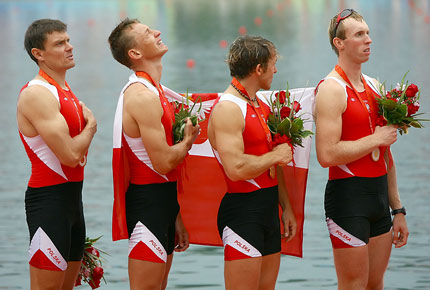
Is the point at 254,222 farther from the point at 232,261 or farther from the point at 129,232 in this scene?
the point at 129,232

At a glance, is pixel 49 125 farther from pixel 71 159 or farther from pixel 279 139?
pixel 279 139

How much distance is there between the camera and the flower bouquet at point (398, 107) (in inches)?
225

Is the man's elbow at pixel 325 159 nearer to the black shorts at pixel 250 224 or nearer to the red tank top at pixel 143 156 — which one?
the black shorts at pixel 250 224

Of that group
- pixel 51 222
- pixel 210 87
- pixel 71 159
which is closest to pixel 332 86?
pixel 71 159

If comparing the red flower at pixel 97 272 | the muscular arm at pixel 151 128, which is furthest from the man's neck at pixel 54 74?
the red flower at pixel 97 272

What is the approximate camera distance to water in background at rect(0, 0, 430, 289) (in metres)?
8.48

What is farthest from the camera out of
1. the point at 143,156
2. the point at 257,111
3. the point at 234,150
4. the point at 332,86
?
the point at 332,86

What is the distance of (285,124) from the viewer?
5.48m

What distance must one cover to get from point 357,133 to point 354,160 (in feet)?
0.62

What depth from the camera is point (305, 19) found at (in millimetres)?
49062

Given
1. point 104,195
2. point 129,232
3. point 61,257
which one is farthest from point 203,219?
point 104,195

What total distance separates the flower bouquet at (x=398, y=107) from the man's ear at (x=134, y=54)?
1645mm

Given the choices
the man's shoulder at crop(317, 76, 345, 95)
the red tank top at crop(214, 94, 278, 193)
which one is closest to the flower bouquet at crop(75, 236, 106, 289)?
the red tank top at crop(214, 94, 278, 193)

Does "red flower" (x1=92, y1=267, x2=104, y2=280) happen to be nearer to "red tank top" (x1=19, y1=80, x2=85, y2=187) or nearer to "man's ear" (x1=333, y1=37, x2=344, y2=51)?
"red tank top" (x1=19, y1=80, x2=85, y2=187)
